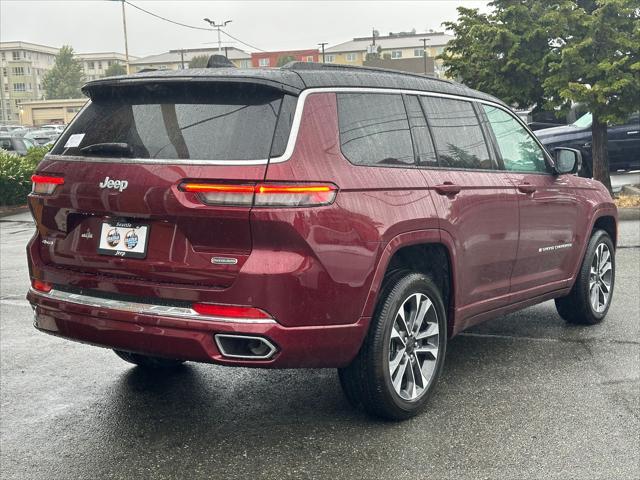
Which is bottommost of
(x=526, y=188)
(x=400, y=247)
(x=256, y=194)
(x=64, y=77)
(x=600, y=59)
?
(x=400, y=247)

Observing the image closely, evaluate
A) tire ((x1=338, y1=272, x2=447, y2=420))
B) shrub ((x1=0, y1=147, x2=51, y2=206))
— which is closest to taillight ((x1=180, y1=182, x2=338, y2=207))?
tire ((x1=338, y1=272, x2=447, y2=420))

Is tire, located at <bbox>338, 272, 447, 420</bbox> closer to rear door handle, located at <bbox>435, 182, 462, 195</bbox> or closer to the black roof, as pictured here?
rear door handle, located at <bbox>435, 182, 462, 195</bbox>

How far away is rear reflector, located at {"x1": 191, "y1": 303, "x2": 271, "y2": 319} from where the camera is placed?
3.68 meters

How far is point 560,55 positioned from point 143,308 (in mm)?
11835

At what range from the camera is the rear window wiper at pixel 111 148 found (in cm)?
394

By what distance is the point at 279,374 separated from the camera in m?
5.23

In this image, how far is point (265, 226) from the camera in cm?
365

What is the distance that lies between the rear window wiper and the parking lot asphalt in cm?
143

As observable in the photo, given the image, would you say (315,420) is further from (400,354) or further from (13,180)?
(13,180)

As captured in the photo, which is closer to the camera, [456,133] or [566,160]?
[456,133]

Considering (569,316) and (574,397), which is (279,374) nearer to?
(574,397)

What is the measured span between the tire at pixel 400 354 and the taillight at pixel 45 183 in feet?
5.66

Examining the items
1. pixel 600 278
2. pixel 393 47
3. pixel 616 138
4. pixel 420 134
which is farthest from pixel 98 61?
pixel 420 134

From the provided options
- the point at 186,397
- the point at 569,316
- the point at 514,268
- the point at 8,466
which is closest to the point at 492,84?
the point at 569,316
